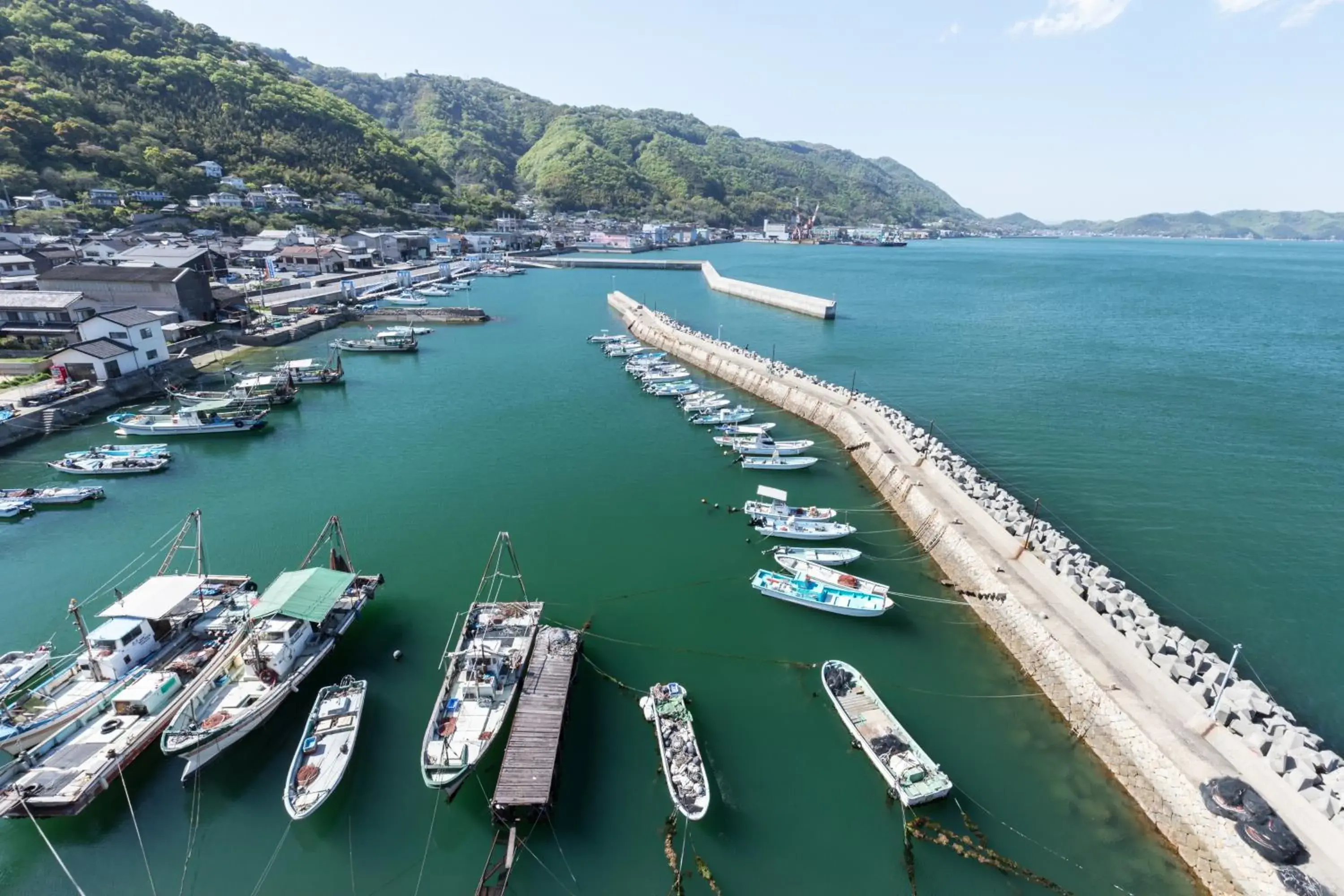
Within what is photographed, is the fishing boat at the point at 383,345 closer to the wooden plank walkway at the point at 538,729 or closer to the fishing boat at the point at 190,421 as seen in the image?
the fishing boat at the point at 190,421

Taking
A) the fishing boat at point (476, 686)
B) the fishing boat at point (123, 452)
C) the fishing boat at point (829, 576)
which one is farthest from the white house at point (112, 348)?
the fishing boat at point (829, 576)

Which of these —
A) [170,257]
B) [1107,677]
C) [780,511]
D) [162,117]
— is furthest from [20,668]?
[162,117]

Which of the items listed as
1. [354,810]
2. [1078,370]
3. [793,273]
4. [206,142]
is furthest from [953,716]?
[206,142]

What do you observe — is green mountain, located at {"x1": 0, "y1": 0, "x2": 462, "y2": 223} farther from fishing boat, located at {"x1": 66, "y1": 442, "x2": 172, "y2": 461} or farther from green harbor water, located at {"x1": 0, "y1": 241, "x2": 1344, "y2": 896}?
fishing boat, located at {"x1": 66, "y1": 442, "x2": 172, "y2": 461}

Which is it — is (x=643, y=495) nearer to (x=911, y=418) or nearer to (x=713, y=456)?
(x=713, y=456)

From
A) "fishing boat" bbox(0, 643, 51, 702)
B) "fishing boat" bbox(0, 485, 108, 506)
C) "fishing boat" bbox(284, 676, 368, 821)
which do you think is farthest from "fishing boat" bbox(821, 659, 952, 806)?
"fishing boat" bbox(0, 485, 108, 506)
